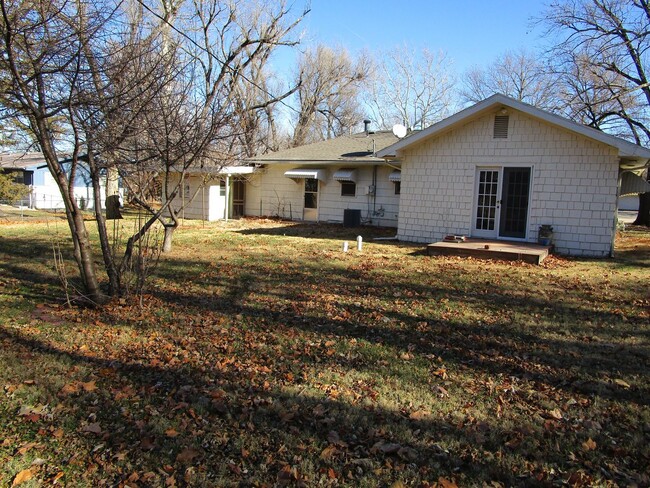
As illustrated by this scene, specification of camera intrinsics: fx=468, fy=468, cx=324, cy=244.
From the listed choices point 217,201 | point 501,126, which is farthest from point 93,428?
point 217,201

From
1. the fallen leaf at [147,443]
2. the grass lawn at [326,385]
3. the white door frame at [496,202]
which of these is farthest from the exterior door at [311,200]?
the fallen leaf at [147,443]

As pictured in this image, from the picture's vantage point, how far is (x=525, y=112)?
38.4 feet

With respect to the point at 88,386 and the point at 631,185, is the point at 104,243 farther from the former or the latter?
the point at 631,185

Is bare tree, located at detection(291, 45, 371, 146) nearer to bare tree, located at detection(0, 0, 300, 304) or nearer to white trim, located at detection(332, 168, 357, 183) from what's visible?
white trim, located at detection(332, 168, 357, 183)

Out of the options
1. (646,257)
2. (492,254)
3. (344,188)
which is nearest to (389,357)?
(492,254)

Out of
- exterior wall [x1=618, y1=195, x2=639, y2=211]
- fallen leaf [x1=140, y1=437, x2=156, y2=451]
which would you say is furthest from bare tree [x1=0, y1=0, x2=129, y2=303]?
exterior wall [x1=618, y1=195, x2=639, y2=211]

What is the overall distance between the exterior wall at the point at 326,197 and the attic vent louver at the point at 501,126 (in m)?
6.11

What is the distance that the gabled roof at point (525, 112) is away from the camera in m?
10.6

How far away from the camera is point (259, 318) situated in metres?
5.89

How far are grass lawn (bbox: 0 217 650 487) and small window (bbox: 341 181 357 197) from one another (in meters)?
11.6

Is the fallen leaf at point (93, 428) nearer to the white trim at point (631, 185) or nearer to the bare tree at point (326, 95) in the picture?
the white trim at point (631, 185)

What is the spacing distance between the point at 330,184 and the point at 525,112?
9.29 meters

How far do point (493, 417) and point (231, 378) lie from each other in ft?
7.10

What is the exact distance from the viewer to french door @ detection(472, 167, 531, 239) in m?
12.3
